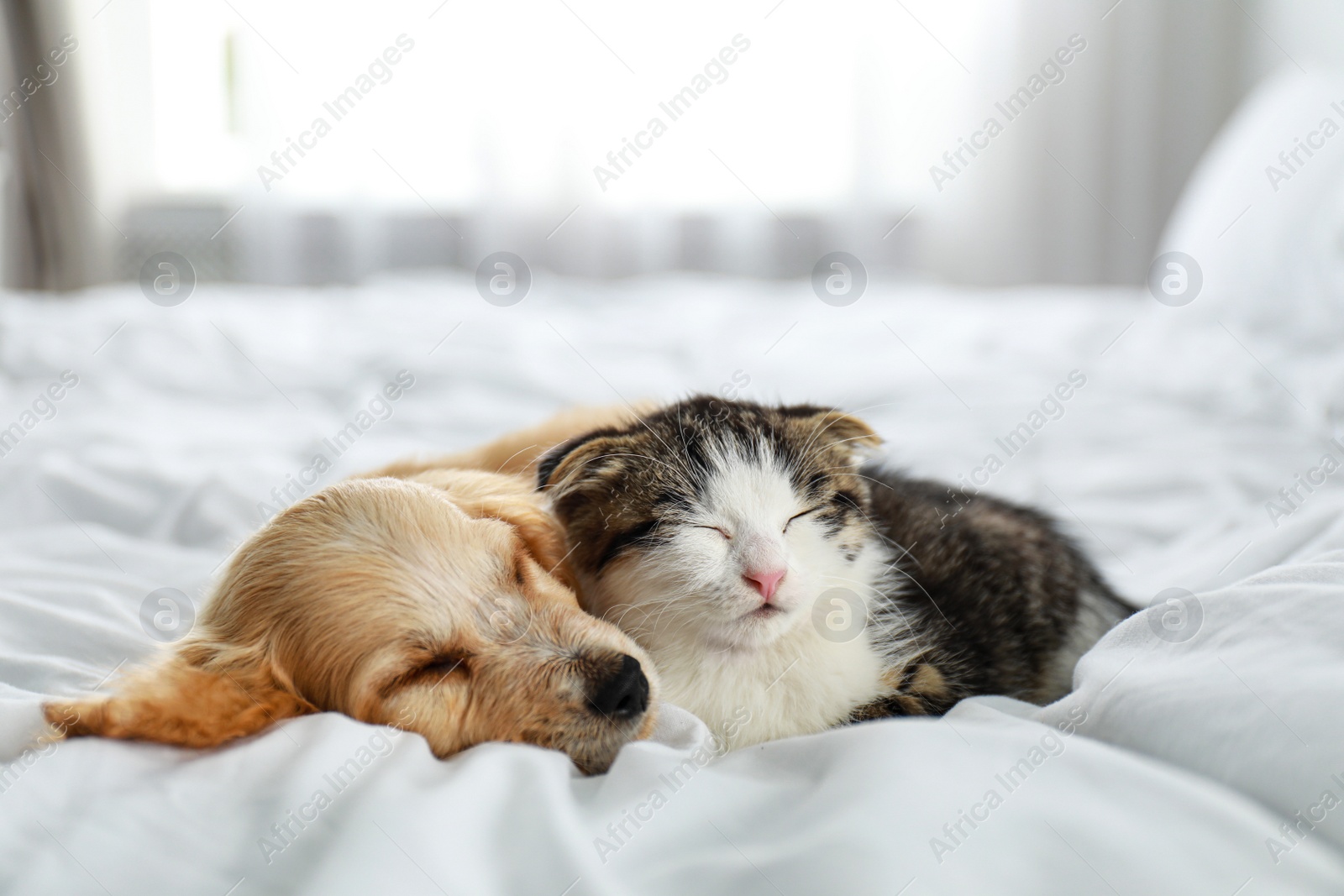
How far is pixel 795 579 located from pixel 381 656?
0.52 metres

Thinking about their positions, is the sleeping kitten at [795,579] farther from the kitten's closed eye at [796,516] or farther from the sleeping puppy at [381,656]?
the sleeping puppy at [381,656]

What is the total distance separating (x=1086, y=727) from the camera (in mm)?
964

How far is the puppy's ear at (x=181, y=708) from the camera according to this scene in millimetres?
939

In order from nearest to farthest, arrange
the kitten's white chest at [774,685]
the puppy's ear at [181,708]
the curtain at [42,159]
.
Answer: the puppy's ear at [181,708], the kitten's white chest at [774,685], the curtain at [42,159]

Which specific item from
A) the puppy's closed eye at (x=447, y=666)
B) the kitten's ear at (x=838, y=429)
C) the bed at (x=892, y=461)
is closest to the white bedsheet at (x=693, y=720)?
the bed at (x=892, y=461)

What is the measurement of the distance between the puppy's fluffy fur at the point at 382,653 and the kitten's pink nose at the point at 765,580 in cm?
18

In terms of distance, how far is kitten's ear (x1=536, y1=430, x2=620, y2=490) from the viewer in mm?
1290

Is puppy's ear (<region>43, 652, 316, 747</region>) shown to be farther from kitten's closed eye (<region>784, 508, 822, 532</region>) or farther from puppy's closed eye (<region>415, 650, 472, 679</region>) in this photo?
kitten's closed eye (<region>784, 508, 822, 532</region>)

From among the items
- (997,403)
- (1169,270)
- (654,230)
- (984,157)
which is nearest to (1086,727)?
(997,403)

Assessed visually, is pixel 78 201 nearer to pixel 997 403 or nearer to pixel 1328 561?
pixel 997 403

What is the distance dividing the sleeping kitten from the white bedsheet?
139mm

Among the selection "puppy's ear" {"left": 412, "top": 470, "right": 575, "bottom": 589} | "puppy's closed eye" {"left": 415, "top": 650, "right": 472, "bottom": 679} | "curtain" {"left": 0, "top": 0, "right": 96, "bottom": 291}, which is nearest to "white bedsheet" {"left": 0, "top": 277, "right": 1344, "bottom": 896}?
"puppy's closed eye" {"left": 415, "top": 650, "right": 472, "bottom": 679}

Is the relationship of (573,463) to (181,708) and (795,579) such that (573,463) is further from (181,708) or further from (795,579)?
(181,708)

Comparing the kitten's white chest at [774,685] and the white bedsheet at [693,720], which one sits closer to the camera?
the white bedsheet at [693,720]
